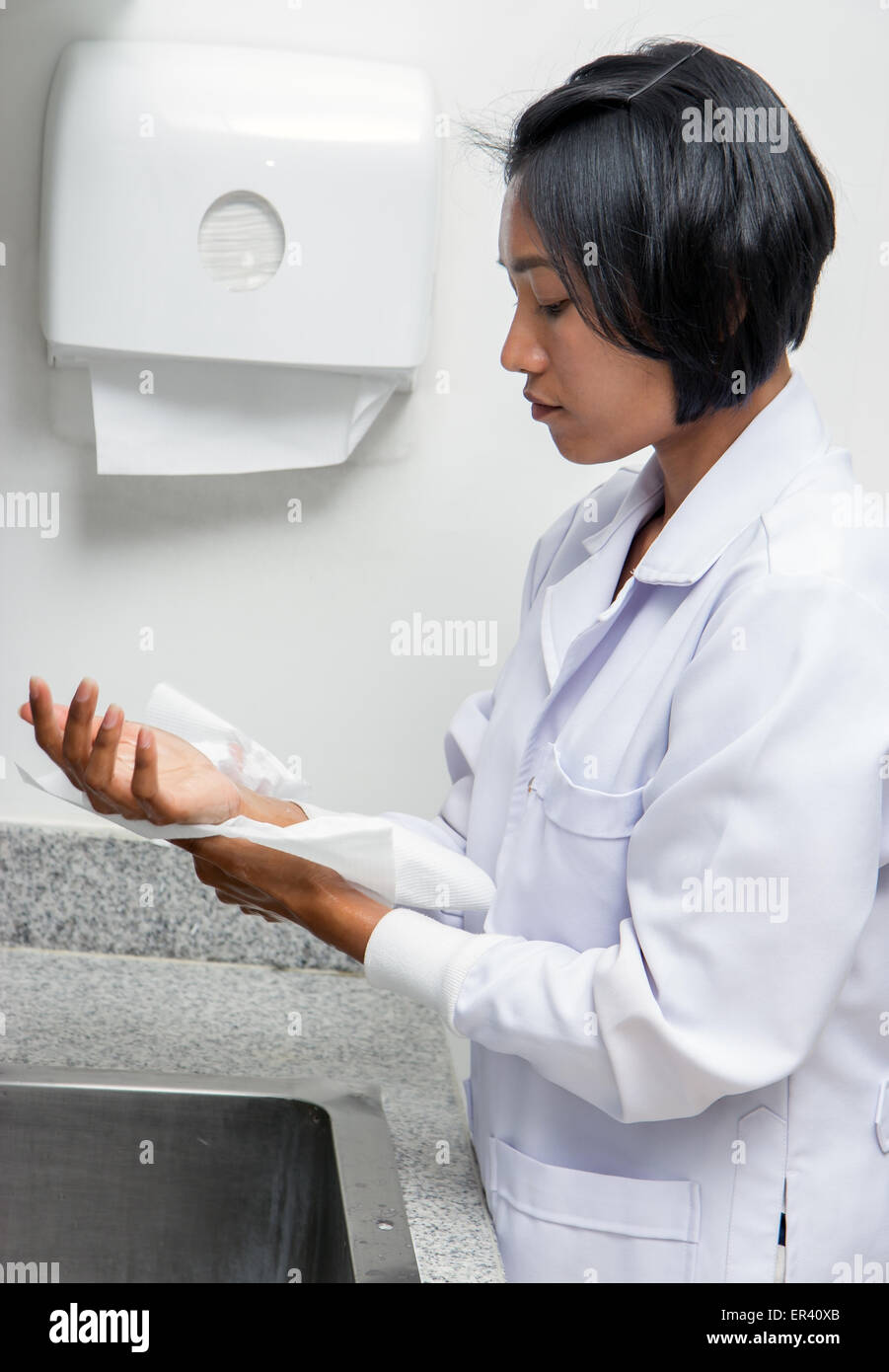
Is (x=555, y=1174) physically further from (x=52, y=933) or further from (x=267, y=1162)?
(x=52, y=933)

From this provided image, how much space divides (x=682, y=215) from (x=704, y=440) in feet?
0.46

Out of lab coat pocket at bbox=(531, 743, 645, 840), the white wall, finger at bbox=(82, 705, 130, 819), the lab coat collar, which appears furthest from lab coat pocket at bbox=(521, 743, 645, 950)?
the white wall

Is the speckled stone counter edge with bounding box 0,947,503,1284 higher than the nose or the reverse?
the reverse

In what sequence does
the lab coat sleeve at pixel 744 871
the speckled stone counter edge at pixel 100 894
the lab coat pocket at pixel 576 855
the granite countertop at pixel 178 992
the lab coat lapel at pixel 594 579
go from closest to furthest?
the lab coat sleeve at pixel 744 871 < the lab coat pocket at pixel 576 855 < the lab coat lapel at pixel 594 579 < the granite countertop at pixel 178 992 < the speckled stone counter edge at pixel 100 894

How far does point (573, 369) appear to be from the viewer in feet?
2.45

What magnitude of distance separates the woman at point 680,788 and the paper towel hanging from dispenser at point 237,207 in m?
0.24

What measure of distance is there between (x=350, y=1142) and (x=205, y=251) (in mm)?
638

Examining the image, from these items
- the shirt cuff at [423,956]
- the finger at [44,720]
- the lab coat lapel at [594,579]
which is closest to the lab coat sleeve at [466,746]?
the lab coat lapel at [594,579]

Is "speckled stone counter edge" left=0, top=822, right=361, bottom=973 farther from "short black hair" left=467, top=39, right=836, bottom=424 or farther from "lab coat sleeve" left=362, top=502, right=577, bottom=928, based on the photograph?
"short black hair" left=467, top=39, right=836, bottom=424

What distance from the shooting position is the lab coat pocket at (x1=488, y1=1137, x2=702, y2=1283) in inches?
28.0

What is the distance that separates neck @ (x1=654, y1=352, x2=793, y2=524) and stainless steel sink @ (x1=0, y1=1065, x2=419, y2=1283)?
18.0 inches

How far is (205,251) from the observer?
98cm

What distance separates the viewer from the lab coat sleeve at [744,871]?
62cm

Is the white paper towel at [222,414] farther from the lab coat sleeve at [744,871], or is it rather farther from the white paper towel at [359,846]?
the lab coat sleeve at [744,871]
